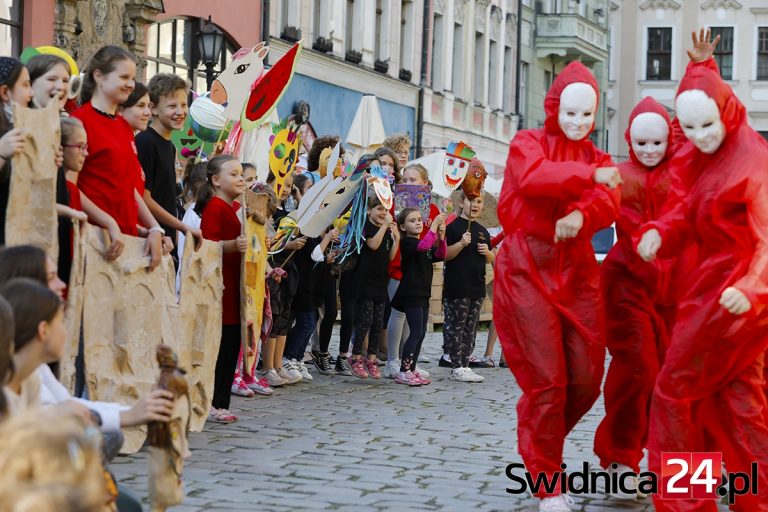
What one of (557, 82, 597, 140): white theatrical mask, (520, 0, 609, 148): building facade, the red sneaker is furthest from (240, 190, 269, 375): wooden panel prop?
(520, 0, 609, 148): building facade

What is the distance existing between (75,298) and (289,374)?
4.58 meters

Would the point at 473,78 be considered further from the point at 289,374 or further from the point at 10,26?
the point at 289,374

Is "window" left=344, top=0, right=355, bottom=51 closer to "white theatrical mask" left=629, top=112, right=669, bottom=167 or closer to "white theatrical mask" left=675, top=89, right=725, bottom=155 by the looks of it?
"white theatrical mask" left=629, top=112, right=669, bottom=167

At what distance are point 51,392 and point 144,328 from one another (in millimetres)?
2822

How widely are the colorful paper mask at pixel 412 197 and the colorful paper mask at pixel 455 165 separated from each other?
3.63 ft

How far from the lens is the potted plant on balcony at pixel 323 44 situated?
1115 inches

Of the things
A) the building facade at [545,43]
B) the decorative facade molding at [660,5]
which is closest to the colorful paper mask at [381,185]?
the building facade at [545,43]

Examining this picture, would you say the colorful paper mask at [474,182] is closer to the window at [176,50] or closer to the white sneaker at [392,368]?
the white sneaker at [392,368]

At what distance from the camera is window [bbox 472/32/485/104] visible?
39125 millimetres

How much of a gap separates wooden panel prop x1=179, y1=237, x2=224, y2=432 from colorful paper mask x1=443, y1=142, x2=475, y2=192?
17.8 ft

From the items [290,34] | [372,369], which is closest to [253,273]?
[372,369]

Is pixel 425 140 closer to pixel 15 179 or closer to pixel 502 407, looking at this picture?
pixel 502 407

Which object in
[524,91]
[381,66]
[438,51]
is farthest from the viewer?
[524,91]

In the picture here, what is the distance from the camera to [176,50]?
2300 centimetres
